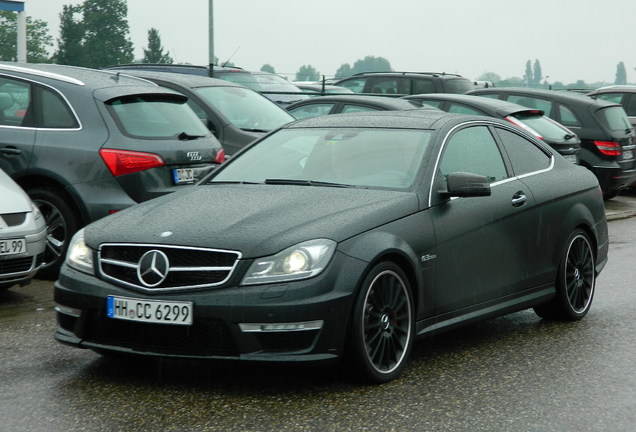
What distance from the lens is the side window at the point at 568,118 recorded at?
55.7 feet

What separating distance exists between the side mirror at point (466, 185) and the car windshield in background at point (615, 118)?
11.0 metres

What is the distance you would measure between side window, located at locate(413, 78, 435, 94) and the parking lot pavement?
5.09m

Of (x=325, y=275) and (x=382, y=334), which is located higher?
(x=325, y=275)

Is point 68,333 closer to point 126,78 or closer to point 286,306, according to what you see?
point 286,306

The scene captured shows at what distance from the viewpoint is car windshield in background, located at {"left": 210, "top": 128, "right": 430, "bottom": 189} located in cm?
652

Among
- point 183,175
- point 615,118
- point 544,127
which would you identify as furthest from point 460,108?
point 183,175

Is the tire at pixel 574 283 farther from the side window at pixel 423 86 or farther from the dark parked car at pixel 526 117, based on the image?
the side window at pixel 423 86

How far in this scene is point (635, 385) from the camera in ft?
19.4

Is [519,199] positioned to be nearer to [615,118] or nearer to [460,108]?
[460,108]

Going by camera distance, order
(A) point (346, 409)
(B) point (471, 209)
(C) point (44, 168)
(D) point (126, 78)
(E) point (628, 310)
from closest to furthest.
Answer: (A) point (346, 409)
(B) point (471, 209)
(E) point (628, 310)
(C) point (44, 168)
(D) point (126, 78)

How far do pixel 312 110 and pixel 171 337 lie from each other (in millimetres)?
10528

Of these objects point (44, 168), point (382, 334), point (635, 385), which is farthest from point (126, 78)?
point (635, 385)

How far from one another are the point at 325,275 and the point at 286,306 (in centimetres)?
25

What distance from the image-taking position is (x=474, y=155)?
23.1 feet
